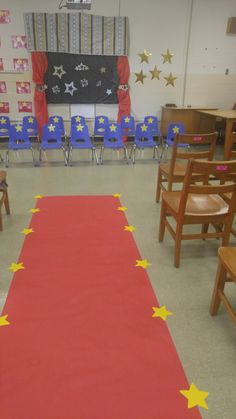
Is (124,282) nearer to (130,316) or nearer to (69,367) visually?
(130,316)

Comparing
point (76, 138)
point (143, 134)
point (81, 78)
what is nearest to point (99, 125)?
point (76, 138)

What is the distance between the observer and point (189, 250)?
9.27ft

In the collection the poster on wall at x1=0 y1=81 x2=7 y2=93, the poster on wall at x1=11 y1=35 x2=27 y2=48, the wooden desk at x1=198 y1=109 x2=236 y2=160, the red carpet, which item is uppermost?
the poster on wall at x1=11 y1=35 x2=27 y2=48

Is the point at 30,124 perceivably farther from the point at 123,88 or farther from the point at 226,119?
the point at 226,119

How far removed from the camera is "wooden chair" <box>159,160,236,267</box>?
7.23 feet

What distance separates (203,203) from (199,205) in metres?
0.06

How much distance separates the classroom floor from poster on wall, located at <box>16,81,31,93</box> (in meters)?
2.23

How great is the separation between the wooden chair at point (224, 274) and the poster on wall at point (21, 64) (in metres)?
6.12

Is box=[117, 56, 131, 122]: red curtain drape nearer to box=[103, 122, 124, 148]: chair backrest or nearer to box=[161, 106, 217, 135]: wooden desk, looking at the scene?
box=[161, 106, 217, 135]: wooden desk

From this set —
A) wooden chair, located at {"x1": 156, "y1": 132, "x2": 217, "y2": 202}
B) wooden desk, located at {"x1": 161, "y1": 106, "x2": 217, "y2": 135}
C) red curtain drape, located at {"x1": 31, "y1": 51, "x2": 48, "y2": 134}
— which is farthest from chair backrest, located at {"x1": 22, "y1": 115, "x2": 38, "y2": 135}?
wooden chair, located at {"x1": 156, "y1": 132, "x2": 217, "y2": 202}

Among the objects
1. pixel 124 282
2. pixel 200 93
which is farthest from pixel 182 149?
pixel 124 282

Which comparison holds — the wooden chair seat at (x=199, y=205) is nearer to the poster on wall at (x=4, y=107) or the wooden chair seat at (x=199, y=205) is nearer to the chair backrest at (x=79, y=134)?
the chair backrest at (x=79, y=134)

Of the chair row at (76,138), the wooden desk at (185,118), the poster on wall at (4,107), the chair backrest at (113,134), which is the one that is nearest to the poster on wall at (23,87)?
the poster on wall at (4,107)

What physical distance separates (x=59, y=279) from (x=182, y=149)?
4900 mm
